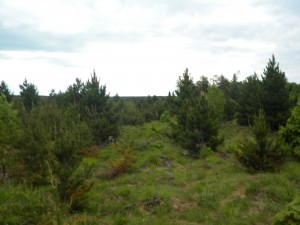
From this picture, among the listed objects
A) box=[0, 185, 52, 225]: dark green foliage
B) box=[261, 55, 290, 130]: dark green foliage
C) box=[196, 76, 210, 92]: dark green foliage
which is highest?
box=[196, 76, 210, 92]: dark green foliage

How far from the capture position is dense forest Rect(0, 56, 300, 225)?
339 inches

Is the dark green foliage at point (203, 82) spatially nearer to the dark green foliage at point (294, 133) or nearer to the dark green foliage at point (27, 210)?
the dark green foliage at point (294, 133)

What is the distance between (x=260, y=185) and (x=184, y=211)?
3.11m

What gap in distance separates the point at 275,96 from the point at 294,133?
5506mm

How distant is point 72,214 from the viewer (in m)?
9.27

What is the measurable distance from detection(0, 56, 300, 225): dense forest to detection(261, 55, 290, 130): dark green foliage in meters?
0.07

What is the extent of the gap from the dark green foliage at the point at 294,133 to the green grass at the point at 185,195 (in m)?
0.86

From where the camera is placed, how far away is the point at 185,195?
34.6ft

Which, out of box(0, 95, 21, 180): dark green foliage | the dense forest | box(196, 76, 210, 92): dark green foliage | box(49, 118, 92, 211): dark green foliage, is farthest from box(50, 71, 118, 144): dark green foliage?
box(196, 76, 210, 92): dark green foliage

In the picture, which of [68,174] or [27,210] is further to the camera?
[68,174]

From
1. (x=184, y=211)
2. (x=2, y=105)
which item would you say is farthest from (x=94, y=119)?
(x=184, y=211)

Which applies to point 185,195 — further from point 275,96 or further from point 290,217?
point 275,96

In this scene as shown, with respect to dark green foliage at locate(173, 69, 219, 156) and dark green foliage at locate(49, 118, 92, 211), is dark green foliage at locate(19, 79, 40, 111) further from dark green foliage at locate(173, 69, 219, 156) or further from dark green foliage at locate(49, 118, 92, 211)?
dark green foliage at locate(49, 118, 92, 211)

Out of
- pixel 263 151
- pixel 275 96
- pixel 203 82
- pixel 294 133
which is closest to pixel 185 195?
pixel 263 151
